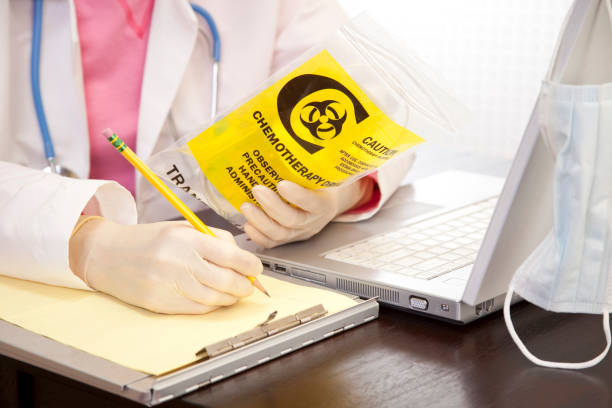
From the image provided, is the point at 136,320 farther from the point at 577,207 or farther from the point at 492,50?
the point at 492,50

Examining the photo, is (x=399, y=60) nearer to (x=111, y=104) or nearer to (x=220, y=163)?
(x=220, y=163)

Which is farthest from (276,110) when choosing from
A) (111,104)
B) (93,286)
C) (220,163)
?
(111,104)

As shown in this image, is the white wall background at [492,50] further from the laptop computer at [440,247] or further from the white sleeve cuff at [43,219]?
the white sleeve cuff at [43,219]

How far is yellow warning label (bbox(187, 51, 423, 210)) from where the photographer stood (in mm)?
768

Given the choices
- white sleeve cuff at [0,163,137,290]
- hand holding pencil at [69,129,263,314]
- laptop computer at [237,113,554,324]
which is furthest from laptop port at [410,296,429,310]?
white sleeve cuff at [0,163,137,290]

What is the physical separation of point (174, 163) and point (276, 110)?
153 millimetres

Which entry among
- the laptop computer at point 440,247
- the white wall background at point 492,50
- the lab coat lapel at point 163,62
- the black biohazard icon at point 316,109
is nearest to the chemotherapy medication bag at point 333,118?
the black biohazard icon at point 316,109

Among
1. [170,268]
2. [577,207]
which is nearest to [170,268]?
[170,268]

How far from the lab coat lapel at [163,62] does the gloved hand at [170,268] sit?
352 mm

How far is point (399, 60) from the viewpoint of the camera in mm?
760

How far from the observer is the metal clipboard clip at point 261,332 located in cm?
64

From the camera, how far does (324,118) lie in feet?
2.56

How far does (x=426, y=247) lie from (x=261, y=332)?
0.29 m

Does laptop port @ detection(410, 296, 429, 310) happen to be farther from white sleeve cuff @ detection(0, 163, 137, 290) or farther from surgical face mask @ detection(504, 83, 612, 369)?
white sleeve cuff @ detection(0, 163, 137, 290)
